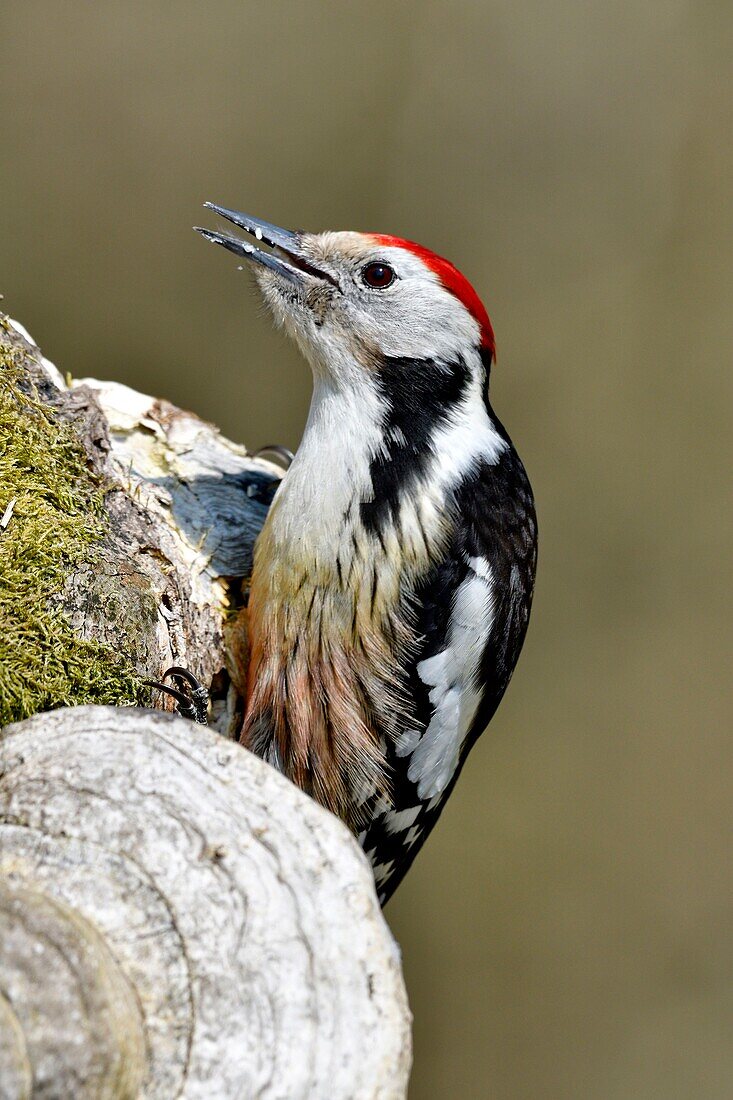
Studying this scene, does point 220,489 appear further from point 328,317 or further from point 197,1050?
point 197,1050

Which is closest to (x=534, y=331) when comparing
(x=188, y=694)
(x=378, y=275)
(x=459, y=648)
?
(x=378, y=275)

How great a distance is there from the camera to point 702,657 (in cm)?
463

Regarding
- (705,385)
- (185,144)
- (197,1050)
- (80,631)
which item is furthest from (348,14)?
(197,1050)

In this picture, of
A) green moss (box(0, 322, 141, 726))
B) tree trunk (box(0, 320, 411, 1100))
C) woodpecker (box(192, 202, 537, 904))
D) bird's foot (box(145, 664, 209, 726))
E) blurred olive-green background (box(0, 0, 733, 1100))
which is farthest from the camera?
blurred olive-green background (box(0, 0, 733, 1100))

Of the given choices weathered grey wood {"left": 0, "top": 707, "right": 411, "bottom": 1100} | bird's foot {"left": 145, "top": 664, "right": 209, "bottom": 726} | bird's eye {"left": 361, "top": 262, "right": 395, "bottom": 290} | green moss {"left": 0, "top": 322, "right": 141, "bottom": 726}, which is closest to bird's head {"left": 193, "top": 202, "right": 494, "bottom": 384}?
bird's eye {"left": 361, "top": 262, "right": 395, "bottom": 290}

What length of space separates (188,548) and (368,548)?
332 millimetres

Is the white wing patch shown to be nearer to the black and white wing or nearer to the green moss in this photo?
the black and white wing

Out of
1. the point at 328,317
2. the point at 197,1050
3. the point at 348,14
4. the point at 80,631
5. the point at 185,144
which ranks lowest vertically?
the point at 197,1050

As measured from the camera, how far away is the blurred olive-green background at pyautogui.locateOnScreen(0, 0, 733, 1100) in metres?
4.16

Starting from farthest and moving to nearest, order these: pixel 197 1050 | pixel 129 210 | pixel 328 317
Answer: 1. pixel 129 210
2. pixel 328 317
3. pixel 197 1050

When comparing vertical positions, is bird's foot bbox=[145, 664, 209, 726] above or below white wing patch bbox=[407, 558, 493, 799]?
below

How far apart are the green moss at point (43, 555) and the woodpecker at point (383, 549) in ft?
1.30

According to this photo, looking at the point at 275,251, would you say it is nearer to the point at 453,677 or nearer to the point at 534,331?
the point at 453,677

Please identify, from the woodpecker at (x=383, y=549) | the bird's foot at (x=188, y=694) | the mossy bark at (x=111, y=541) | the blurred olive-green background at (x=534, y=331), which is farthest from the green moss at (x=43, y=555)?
the blurred olive-green background at (x=534, y=331)
